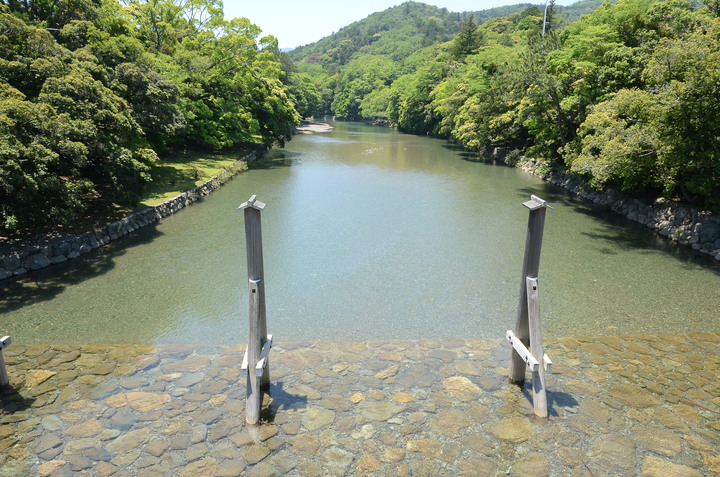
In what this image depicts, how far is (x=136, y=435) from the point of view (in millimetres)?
4777

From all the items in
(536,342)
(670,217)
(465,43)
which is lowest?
(670,217)

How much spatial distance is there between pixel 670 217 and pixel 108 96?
1594 cm

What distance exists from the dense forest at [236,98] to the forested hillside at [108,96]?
4 centimetres

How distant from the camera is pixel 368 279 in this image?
991 centimetres

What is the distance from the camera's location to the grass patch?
15625 mm

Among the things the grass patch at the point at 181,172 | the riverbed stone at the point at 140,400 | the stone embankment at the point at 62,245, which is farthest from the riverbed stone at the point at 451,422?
the grass patch at the point at 181,172

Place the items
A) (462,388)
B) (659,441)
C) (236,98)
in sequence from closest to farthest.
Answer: (659,441), (462,388), (236,98)

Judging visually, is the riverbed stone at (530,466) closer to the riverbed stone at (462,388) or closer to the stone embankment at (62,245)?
the riverbed stone at (462,388)

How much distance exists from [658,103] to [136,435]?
41.9 ft

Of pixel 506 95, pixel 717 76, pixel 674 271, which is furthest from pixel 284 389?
pixel 506 95

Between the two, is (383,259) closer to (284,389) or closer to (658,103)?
(284,389)

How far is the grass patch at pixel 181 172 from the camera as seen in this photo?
15625mm

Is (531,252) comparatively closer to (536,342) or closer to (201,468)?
(536,342)

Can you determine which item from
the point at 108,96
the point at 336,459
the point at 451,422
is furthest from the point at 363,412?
the point at 108,96
